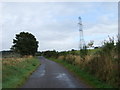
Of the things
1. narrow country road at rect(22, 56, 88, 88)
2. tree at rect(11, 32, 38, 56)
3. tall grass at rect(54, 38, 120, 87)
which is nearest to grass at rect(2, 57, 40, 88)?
narrow country road at rect(22, 56, 88, 88)

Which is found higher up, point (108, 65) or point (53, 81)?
point (108, 65)

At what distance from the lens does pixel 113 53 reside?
16.5m

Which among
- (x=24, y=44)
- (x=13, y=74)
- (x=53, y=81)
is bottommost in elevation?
(x=53, y=81)

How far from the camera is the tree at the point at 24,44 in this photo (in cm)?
9012

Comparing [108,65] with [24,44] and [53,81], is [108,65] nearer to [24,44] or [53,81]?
[53,81]

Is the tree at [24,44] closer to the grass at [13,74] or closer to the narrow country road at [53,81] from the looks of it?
the grass at [13,74]

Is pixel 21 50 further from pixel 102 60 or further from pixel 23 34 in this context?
pixel 102 60

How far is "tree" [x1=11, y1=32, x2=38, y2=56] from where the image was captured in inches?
3548

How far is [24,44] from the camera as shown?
9019cm

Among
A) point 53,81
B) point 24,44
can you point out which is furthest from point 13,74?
point 24,44

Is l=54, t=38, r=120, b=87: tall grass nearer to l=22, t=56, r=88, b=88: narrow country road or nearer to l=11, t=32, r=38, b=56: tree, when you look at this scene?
l=22, t=56, r=88, b=88: narrow country road

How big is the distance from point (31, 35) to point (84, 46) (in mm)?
66272

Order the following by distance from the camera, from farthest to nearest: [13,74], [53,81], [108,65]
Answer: [13,74]
[53,81]
[108,65]

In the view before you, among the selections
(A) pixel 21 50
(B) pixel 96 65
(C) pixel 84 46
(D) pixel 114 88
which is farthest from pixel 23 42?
(D) pixel 114 88
